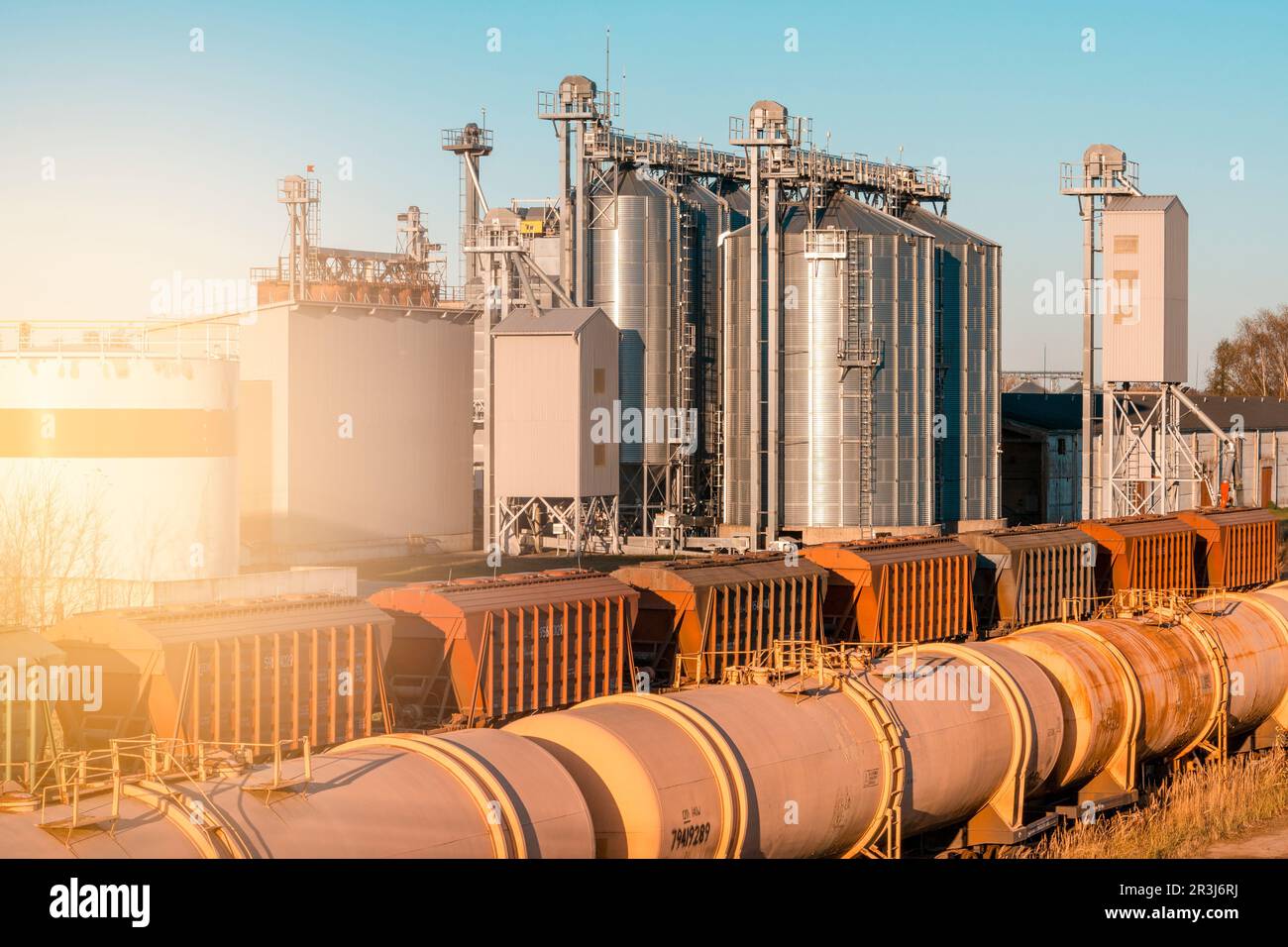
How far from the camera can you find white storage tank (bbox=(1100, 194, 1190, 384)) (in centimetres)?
5703

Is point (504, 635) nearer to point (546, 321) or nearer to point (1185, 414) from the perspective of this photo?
point (546, 321)

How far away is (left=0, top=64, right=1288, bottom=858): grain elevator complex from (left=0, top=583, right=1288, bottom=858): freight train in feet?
0.19

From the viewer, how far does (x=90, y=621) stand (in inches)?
804

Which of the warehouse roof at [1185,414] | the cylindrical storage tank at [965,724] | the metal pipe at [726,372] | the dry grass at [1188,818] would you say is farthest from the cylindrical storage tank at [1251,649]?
the warehouse roof at [1185,414]

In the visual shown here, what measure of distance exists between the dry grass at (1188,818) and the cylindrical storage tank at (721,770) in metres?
4.94

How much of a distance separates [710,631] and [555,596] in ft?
12.6

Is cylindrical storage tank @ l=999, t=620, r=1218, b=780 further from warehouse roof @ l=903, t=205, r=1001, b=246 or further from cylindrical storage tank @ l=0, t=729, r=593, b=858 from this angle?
warehouse roof @ l=903, t=205, r=1001, b=246

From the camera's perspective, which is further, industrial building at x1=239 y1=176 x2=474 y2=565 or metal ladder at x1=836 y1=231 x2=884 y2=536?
metal ladder at x1=836 y1=231 x2=884 y2=536

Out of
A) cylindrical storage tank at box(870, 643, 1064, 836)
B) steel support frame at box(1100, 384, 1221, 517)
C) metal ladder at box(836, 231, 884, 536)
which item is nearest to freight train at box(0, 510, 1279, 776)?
cylindrical storage tank at box(870, 643, 1064, 836)

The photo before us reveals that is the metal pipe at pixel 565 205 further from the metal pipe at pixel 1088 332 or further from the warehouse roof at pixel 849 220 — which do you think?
the metal pipe at pixel 1088 332

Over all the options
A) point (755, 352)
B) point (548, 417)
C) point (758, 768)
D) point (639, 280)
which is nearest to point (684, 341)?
point (639, 280)

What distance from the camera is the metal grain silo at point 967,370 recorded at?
66.9m
